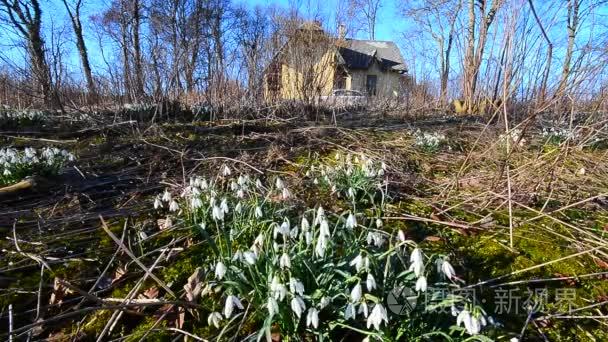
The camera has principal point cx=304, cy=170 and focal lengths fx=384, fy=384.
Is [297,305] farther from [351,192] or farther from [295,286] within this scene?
[351,192]

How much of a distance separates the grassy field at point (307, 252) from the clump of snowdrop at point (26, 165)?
0.21ft

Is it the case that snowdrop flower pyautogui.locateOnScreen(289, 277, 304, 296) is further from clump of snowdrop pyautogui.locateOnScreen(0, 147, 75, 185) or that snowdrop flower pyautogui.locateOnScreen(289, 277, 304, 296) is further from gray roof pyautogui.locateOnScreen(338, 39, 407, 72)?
gray roof pyautogui.locateOnScreen(338, 39, 407, 72)

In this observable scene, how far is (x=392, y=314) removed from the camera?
132cm

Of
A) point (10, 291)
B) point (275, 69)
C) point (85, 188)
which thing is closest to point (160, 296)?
point (10, 291)

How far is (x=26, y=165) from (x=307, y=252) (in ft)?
9.79

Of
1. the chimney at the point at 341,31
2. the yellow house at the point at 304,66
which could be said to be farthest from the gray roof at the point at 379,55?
the yellow house at the point at 304,66

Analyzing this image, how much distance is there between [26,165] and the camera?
10.9ft

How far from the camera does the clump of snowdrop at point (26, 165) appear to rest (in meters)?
3.22

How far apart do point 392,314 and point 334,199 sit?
4.99 feet

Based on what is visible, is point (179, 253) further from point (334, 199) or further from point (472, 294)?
point (472, 294)

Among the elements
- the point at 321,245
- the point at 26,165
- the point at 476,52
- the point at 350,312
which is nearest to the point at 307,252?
the point at 321,245

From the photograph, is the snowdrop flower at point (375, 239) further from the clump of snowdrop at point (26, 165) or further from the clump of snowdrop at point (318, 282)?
the clump of snowdrop at point (26, 165)

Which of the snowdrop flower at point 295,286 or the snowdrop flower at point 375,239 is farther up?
the snowdrop flower at point 375,239

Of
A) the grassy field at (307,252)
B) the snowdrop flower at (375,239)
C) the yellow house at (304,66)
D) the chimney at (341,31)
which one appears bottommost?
the grassy field at (307,252)
